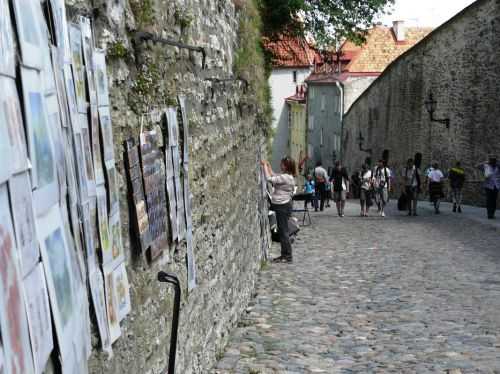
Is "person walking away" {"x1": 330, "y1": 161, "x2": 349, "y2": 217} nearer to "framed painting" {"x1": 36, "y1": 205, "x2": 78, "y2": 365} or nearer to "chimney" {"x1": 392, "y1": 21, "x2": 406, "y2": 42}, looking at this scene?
Result: "framed painting" {"x1": 36, "y1": 205, "x2": 78, "y2": 365}

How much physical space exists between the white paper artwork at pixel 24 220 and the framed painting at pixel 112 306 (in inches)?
43.7

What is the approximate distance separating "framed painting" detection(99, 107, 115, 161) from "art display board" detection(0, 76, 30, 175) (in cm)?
121

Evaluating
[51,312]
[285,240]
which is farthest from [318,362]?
[285,240]

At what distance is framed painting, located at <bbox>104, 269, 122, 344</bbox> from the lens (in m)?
3.45

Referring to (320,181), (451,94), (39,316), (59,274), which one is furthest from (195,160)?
(451,94)

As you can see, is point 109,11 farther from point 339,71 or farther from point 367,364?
point 339,71

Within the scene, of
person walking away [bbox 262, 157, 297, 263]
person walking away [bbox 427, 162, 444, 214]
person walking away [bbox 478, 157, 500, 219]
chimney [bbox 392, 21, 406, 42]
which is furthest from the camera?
chimney [bbox 392, 21, 406, 42]

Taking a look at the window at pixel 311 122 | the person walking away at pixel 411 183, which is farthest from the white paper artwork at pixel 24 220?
the window at pixel 311 122

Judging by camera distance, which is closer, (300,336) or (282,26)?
(300,336)

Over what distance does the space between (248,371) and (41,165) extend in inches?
176

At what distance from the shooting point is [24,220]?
7.29 ft

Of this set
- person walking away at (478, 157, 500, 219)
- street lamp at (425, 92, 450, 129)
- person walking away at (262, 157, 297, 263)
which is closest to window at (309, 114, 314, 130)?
street lamp at (425, 92, 450, 129)

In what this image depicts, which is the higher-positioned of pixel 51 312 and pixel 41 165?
pixel 41 165

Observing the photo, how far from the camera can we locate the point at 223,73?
799 centimetres
